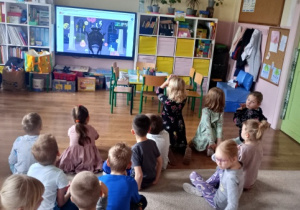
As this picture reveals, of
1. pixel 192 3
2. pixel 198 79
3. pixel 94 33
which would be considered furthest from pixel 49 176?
pixel 192 3

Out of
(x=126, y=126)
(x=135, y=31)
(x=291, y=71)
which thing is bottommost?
(x=126, y=126)

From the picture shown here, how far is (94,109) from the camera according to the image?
4.88 metres

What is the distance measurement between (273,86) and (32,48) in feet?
15.0

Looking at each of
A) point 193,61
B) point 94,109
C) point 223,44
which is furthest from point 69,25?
point 223,44

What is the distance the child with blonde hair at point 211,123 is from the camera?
11.2 feet

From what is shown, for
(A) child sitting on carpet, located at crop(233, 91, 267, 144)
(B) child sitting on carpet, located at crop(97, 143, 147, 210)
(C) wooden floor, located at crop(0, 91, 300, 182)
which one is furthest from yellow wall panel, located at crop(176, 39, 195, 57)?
(B) child sitting on carpet, located at crop(97, 143, 147, 210)

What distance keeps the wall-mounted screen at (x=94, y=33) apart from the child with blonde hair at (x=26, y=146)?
390 centimetres

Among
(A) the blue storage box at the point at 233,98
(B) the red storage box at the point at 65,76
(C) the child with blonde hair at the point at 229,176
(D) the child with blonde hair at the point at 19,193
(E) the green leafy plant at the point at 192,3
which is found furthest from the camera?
(E) the green leafy plant at the point at 192,3

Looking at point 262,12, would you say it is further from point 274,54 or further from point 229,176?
point 229,176

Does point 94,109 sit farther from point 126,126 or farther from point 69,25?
point 69,25

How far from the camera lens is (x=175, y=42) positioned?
608cm

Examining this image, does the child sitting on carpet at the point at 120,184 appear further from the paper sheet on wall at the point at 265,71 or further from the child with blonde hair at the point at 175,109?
the paper sheet on wall at the point at 265,71

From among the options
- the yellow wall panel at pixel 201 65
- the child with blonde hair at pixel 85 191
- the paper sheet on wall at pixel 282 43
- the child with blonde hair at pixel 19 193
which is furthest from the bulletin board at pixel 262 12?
the child with blonde hair at pixel 19 193

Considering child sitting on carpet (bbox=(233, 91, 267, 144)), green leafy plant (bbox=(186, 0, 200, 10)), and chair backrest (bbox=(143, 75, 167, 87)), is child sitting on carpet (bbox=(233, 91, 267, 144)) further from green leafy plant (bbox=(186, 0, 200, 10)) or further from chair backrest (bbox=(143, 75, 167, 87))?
green leafy plant (bbox=(186, 0, 200, 10))
